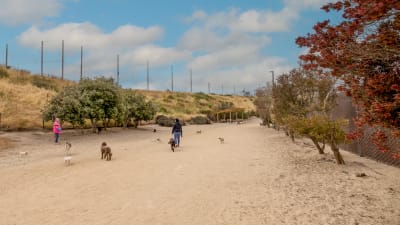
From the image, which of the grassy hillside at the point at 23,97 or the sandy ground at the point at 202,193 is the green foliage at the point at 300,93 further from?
the grassy hillside at the point at 23,97

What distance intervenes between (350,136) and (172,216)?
347 cm

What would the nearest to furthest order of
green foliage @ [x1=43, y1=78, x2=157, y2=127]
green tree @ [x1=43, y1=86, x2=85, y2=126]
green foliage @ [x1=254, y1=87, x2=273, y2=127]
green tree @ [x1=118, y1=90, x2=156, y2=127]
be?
green tree @ [x1=43, y1=86, x2=85, y2=126] < green foliage @ [x1=43, y1=78, x2=157, y2=127] < green tree @ [x1=118, y1=90, x2=156, y2=127] < green foliage @ [x1=254, y1=87, x2=273, y2=127]

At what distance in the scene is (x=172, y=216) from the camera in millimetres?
6133

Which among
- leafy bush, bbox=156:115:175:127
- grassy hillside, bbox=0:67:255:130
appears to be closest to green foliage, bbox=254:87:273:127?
leafy bush, bbox=156:115:175:127

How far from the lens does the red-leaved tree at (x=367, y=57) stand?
390cm

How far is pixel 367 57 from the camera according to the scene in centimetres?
429

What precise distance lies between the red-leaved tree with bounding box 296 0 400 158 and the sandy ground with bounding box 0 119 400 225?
96.4 inches

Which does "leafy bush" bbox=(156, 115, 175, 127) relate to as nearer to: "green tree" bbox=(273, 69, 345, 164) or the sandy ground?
"green tree" bbox=(273, 69, 345, 164)

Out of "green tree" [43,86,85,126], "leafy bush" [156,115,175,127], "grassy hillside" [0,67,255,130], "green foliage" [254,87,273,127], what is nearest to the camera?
"green tree" [43,86,85,126]

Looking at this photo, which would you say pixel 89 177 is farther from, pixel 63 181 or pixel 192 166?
pixel 192 166

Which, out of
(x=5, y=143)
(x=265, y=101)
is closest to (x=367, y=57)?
(x=5, y=143)

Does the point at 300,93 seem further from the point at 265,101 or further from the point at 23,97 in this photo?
the point at 23,97

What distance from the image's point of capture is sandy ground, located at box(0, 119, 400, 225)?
6066 millimetres

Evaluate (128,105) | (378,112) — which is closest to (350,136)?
(378,112)
